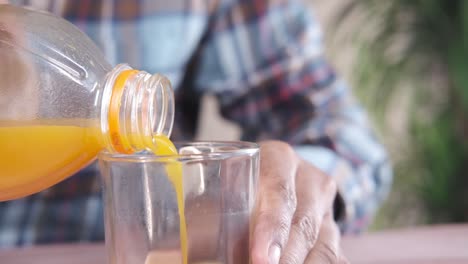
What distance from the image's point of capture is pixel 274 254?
47 cm

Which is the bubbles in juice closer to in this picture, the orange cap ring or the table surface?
the orange cap ring

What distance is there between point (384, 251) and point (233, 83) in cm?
53

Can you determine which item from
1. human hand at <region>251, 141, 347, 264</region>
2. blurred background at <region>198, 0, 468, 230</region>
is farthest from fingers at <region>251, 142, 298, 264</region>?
blurred background at <region>198, 0, 468, 230</region>

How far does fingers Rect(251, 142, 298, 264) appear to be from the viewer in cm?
47

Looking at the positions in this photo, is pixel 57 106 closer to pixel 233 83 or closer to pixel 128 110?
pixel 128 110

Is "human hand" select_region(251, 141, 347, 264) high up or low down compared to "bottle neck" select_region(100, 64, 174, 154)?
down

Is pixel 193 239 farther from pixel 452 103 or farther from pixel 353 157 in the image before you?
pixel 452 103

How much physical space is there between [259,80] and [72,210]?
14.6 inches

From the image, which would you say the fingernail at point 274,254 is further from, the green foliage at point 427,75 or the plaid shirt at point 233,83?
the green foliage at point 427,75

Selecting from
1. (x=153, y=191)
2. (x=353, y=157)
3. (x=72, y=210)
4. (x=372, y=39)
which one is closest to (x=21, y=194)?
(x=153, y=191)

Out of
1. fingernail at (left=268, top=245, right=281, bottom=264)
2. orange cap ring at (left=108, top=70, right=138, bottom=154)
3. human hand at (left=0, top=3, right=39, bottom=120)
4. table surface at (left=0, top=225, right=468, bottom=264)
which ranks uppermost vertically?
human hand at (left=0, top=3, right=39, bottom=120)

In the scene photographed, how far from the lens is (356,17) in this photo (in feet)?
6.47

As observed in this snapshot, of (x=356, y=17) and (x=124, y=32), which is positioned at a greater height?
(x=356, y=17)

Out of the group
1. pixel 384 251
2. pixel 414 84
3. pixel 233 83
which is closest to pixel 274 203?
pixel 384 251
